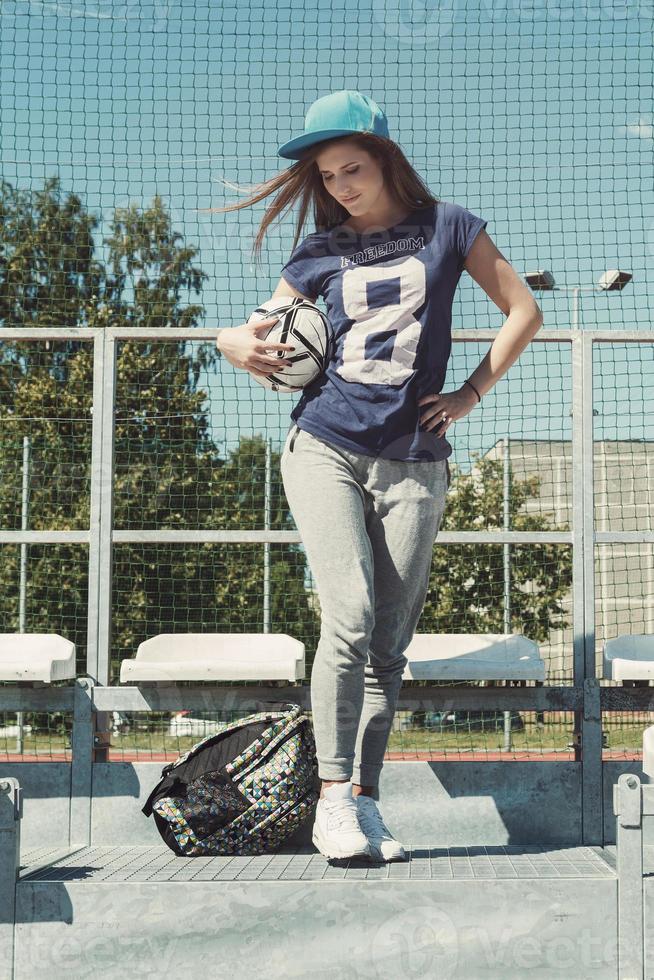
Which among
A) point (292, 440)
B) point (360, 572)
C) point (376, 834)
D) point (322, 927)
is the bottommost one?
point (322, 927)

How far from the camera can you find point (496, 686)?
3.20 meters

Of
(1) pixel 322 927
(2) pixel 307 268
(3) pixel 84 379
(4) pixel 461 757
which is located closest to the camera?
(1) pixel 322 927

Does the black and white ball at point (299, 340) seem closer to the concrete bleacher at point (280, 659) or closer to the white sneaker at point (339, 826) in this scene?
the concrete bleacher at point (280, 659)

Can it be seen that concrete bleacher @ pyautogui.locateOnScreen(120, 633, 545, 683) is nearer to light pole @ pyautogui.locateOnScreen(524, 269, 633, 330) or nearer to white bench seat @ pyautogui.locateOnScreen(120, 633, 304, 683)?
white bench seat @ pyautogui.locateOnScreen(120, 633, 304, 683)

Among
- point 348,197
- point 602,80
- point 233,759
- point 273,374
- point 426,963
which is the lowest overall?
point 426,963

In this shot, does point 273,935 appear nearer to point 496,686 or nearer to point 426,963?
point 426,963

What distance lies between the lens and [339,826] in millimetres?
2424

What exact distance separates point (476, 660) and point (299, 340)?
1102 mm

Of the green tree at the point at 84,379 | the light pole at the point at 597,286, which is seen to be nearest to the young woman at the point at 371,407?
the light pole at the point at 597,286

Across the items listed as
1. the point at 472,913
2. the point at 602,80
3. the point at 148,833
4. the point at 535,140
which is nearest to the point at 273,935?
the point at 472,913

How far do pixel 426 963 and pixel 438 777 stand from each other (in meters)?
0.87

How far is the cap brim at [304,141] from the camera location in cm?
262

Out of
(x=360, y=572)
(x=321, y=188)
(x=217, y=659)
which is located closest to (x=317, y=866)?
(x=360, y=572)

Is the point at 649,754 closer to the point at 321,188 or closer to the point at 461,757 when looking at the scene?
the point at 321,188
